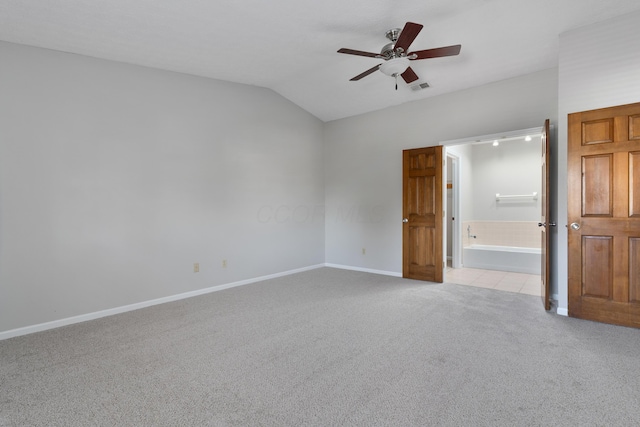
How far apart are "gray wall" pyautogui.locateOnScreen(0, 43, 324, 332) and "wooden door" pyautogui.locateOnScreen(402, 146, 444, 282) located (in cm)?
210

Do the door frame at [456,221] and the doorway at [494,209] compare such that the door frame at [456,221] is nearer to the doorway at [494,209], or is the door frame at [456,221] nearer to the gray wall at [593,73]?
the doorway at [494,209]

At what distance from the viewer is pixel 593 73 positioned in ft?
10.0

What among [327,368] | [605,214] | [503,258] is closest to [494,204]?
[503,258]

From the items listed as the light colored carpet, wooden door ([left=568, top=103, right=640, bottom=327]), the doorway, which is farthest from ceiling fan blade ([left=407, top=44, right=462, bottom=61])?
the doorway

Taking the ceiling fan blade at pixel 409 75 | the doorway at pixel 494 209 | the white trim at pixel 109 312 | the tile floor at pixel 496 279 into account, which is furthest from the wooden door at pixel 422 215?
the white trim at pixel 109 312

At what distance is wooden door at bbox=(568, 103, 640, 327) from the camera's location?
9.47 ft

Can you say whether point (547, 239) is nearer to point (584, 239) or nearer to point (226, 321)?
point (584, 239)

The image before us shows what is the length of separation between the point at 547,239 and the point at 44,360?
16.1 ft

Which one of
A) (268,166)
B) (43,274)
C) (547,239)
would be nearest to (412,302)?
(547,239)

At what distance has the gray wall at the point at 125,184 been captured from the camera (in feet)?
9.79

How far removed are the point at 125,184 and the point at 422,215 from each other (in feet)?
13.5

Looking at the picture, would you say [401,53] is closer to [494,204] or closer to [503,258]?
[503,258]

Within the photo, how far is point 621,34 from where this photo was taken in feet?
9.59

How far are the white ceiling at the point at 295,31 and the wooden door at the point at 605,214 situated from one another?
106 cm
